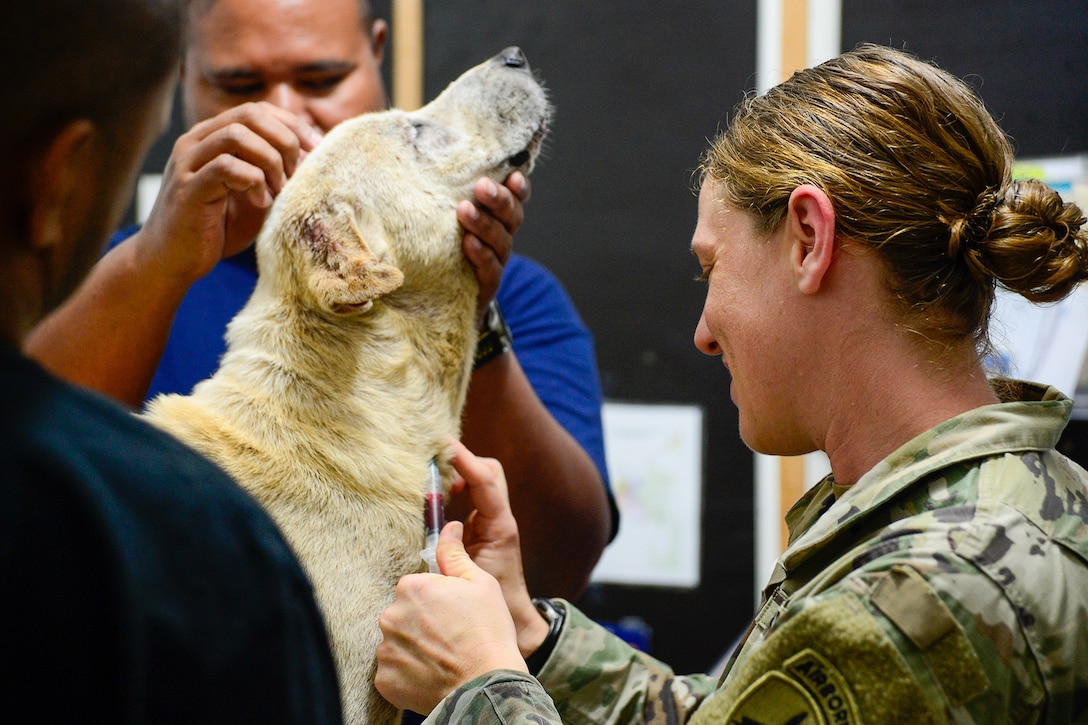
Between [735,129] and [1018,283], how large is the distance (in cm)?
41

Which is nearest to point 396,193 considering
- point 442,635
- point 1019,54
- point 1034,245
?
point 442,635

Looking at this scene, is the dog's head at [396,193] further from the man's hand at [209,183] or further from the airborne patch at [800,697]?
the airborne patch at [800,697]

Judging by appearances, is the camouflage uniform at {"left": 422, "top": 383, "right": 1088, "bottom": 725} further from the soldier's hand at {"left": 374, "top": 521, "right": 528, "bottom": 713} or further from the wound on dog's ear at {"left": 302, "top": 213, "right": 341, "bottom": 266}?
the wound on dog's ear at {"left": 302, "top": 213, "right": 341, "bottom": 266}

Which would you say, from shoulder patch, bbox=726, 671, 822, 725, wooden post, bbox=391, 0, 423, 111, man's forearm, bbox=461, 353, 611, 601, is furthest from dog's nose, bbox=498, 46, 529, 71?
shoulder patch, bbox=726, 671, 822, 725

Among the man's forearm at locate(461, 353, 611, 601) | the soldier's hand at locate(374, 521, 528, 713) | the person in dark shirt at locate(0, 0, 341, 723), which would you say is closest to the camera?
the person in dark shirt at locate(0, 0, 341, 723)

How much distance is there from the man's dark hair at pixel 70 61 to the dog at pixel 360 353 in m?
0.93

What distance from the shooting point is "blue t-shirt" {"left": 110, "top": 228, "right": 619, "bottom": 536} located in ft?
5.87

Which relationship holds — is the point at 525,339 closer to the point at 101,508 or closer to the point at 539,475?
the point at 539,475

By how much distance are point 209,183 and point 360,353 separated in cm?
34

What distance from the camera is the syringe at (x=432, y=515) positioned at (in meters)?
A: 1.44

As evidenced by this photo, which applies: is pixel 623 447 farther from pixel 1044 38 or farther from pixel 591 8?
pixel 1044 38

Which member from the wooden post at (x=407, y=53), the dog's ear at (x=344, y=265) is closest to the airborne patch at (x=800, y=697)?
the dog's ear at (x=344, y=265)

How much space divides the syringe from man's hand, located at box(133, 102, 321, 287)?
50 centimetres

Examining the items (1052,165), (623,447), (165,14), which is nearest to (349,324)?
(165,14)
